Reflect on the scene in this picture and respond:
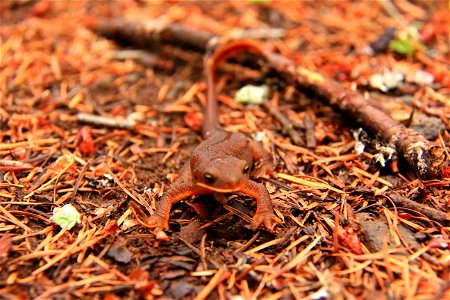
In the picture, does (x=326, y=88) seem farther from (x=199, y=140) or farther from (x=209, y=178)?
(x=209, y=178)

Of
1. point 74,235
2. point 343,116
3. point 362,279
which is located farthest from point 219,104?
point 362,279

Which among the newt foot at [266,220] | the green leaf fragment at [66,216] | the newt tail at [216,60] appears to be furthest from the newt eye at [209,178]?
the newt tail at [216,60]

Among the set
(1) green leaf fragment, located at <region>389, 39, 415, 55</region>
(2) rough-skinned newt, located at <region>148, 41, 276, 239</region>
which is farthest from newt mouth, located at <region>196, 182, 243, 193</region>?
(1) green leaf fragment, located at <region>389, 39, 415, 55</region>

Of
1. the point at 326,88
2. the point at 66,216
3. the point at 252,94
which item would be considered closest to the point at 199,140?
the point at 252,94

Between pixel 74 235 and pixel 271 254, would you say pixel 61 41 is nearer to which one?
pixel 74 235

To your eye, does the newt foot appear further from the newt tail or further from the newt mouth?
the newt tail

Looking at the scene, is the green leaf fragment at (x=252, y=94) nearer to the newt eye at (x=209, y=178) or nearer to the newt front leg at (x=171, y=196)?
the newt front leg at (x=171, y=196)
